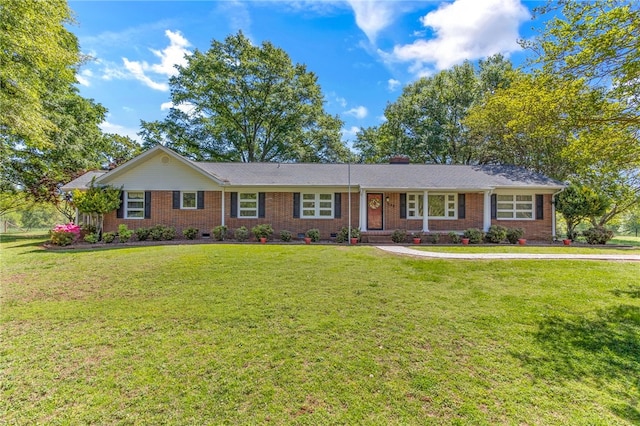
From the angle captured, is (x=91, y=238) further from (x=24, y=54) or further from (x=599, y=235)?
(x=599, y=235)

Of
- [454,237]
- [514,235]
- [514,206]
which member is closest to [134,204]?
[454,237]

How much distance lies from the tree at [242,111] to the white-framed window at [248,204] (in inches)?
480

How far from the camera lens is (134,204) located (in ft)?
47.9

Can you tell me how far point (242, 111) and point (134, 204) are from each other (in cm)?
1668

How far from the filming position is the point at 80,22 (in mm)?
14656

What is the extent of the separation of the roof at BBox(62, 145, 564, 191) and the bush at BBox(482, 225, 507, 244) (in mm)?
2110

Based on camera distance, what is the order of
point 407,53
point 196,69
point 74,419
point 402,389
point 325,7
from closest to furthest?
point 74,419
point 402,389
point 325,7
point 407,53
point 196,69

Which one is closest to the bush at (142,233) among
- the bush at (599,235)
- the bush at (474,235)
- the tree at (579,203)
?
the bush at (474,235)

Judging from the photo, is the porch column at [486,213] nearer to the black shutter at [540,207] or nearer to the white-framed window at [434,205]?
the white-framed window at [434,205]

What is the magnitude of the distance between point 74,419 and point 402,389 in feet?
10.9

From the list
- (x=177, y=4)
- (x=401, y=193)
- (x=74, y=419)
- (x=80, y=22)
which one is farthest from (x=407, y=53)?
(x=74, y=419)

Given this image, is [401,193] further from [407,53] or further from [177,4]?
[177,4]

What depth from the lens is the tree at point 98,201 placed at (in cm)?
1319

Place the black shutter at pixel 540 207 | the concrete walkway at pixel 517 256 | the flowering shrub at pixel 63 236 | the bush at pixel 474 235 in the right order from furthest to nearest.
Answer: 1. the black shutter at pixel 540 207
2. the bush at pixel 474 235
3. the flowering shrub at pixel 63 236
4. the concrete walkway at pixel 517 256
